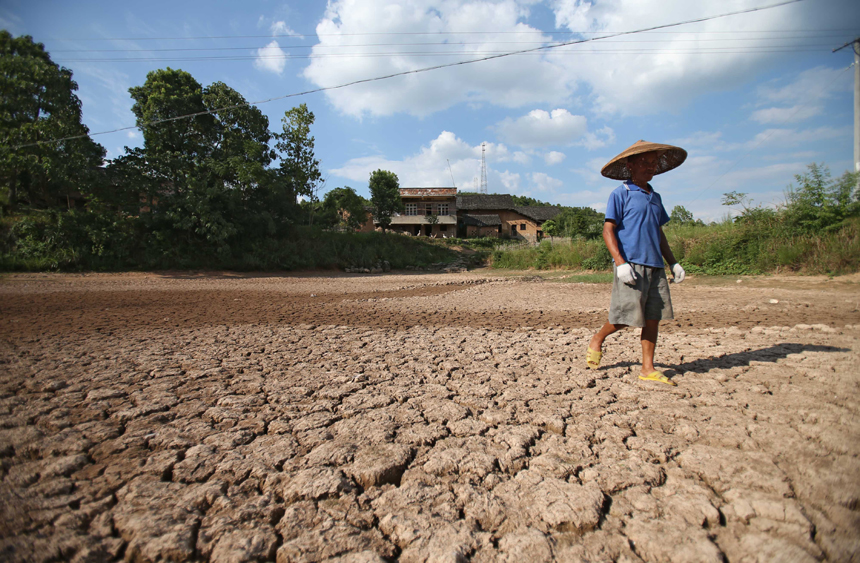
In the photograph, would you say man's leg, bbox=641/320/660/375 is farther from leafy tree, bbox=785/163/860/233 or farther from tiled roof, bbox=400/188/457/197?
tiled roof, bbox=400/188/457/197

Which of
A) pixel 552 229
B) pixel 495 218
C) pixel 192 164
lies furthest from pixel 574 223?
pixel 192 164

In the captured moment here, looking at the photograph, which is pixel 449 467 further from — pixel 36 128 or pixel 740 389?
pixel 36 128

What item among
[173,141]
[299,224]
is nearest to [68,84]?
[173,141]

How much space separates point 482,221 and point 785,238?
2828 centimetres

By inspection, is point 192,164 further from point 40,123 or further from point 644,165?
point 644,165

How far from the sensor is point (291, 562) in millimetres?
1218

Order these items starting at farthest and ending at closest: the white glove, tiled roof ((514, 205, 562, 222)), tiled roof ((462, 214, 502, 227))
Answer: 1. tiled roof ((514, 205, 562, 222))
2. tiled roof ((462, 214, 502, 227))
3. the white glove

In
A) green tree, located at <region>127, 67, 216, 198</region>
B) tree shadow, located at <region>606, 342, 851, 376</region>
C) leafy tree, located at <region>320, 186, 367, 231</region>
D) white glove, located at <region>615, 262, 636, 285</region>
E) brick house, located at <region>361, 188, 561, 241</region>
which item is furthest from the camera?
brick house, located at <region>361, 188, 561, 241</region>

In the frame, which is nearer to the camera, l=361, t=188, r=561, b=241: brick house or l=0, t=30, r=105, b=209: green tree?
l=0, t=30, r=105, b=209: green tree

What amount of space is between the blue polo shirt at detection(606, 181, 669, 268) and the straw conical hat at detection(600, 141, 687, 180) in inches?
9.0

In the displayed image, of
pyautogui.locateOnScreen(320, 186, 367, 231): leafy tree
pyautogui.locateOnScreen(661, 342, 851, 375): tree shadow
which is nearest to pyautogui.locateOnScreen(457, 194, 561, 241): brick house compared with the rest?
pyautogui.locateOnScreen(320, 186, 367, 231): leafy tree

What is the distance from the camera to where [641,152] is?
8.98ft

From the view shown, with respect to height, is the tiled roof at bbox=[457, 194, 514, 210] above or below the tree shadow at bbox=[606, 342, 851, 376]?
above

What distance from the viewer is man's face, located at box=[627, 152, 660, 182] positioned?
2.81 m
